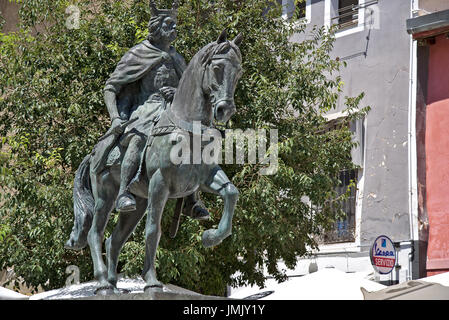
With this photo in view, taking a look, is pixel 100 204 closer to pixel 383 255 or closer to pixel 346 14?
pixel 383 255

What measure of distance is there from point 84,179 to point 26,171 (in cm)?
528

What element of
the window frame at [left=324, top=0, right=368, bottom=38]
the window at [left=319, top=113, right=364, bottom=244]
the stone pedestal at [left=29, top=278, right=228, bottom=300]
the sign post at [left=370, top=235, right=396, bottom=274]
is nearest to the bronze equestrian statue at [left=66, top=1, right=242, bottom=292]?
the stone pedestal at [left=29, top=278, right=228, bottom=300]

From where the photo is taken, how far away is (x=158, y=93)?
25.9 ft

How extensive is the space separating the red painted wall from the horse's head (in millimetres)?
10130

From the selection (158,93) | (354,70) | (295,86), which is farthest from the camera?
(354,70)

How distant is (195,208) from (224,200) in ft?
2.11

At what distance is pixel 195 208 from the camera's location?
7.67 metres

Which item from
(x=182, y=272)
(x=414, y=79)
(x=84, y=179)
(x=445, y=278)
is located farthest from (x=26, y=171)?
(x=414, y=79)

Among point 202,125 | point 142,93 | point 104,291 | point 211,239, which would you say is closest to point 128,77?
point 142,93

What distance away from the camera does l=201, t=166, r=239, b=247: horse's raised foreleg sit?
7000mm

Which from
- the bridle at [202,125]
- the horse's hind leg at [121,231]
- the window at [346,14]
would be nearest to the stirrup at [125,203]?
the horse's hind leg at [121,231]

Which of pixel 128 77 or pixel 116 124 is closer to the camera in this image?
pixel 116 124

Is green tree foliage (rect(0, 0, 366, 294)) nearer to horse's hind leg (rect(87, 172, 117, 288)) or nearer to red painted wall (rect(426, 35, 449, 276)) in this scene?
red painted wall (rect(426, 35, 449, 276))

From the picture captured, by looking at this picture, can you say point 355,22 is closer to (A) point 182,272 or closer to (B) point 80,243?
(A) point 182,272
